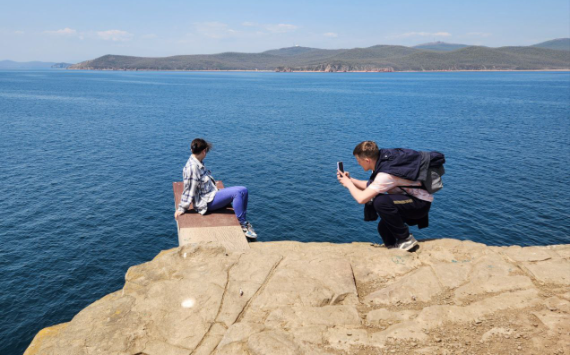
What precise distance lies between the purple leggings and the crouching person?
3.59 metres

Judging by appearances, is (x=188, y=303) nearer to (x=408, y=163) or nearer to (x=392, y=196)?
(x=392, y=196)

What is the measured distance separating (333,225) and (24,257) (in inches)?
666

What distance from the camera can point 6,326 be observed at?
14.0 m

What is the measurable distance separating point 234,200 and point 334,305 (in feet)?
17.2

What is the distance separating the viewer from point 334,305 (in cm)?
670

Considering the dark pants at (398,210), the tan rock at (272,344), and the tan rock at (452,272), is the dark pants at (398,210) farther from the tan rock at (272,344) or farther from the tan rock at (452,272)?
the tan rock at (272,344)

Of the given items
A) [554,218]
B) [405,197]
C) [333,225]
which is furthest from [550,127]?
[405,197]

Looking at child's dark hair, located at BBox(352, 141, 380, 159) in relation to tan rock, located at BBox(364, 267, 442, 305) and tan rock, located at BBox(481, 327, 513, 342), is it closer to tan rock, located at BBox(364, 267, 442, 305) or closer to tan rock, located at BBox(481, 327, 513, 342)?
tan rock, located at BBox(364, 267, 442, 305)

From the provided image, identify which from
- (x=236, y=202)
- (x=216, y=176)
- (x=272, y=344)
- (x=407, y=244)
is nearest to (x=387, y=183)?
(x=407, y=244)

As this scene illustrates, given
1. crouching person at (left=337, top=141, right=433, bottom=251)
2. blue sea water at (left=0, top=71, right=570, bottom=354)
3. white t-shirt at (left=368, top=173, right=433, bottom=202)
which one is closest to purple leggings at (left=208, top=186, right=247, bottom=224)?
crouching person at (left=337, top=141, right=433, bottom=251)

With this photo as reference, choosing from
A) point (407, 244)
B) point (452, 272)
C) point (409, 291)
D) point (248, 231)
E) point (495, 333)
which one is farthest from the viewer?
point (248, 231)

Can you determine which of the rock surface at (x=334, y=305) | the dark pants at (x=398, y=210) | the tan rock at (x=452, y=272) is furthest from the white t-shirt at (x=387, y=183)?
the tan rock at (x=452, y=272)

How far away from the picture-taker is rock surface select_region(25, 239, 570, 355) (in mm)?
5535

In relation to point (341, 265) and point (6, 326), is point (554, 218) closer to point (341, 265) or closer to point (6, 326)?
point (341, 265)
